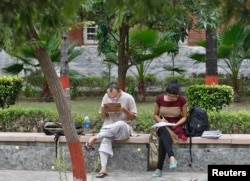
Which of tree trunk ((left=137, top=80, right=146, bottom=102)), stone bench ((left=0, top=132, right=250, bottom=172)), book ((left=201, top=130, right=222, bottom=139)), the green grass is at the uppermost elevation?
book ((left=201, top=130, right=222, bottom=139))

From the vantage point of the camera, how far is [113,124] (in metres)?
9.44

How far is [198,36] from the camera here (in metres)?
21.5

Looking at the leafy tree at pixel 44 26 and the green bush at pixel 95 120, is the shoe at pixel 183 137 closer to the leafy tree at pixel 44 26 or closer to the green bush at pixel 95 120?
the green bush at pixel 95 120

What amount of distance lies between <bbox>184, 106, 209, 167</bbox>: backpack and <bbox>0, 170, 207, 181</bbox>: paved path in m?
0.31

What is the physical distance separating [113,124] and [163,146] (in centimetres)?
82

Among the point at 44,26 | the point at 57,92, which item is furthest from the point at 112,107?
the point at 44,26

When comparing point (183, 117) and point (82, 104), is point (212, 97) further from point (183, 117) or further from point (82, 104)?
point (82, 104)

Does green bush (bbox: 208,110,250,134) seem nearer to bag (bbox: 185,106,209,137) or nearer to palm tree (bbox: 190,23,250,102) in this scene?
bag (bbox: 185,106,209,137)

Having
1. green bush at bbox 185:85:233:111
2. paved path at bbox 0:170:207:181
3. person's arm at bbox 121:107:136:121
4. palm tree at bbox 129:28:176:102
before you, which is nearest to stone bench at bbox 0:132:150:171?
paved path at bbox 0:170:207:181

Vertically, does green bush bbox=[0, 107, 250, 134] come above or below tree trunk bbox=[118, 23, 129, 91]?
below

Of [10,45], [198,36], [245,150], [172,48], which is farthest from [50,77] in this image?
[198,36]

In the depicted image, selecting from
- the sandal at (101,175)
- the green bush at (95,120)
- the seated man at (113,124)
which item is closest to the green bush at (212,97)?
the green bush at (95,120)

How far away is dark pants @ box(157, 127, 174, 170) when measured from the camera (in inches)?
359

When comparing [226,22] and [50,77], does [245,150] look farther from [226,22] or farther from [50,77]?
[226,22]
